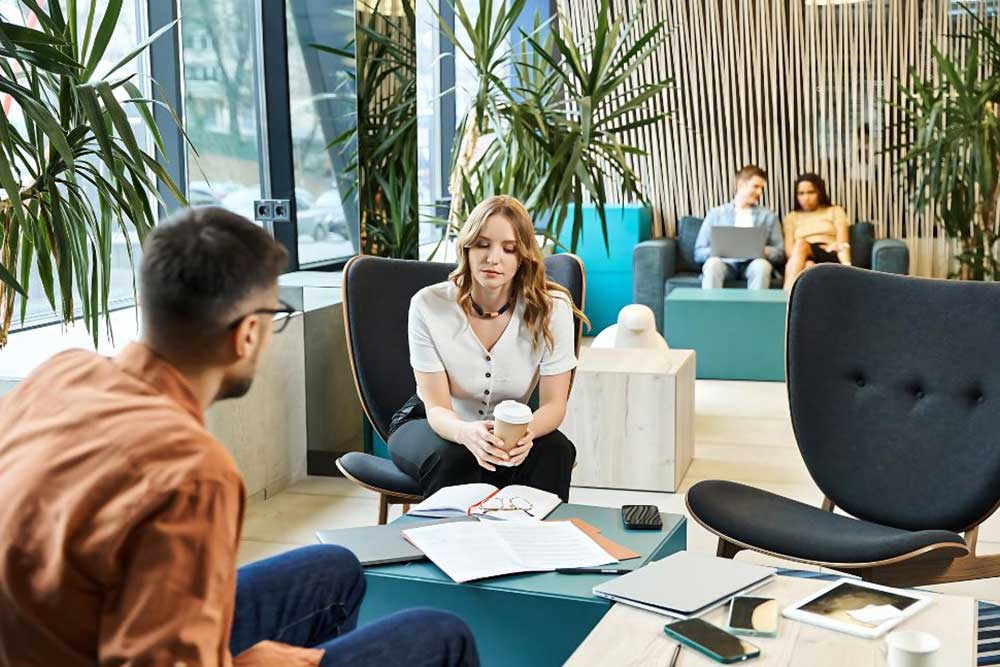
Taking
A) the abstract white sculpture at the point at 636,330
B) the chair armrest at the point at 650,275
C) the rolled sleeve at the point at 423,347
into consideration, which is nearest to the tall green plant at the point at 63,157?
the rolled sleeve at the point at 423,347

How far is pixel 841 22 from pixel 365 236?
15.8ft

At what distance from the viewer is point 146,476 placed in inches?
45.6

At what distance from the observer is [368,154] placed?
4500mm

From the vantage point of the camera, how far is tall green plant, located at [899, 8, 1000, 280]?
6402mm

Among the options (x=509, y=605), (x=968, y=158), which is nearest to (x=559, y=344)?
(x=509, y=605)

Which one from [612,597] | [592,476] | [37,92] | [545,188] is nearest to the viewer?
[612,597]

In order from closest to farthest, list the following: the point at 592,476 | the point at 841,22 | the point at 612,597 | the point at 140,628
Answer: the point at 140,628, the point at 612,597, the point at 592,476, the point at 841,22

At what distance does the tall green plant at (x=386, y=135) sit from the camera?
14.6 feet

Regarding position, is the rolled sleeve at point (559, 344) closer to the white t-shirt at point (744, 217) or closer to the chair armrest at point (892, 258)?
the chair armrest at point (892, 258)

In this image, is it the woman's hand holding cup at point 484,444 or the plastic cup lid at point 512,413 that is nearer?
the plastic cup lid at point 512,413

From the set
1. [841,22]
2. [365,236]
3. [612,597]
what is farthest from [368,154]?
[841,22]

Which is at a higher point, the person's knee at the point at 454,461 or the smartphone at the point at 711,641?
the person's knee at the point at 454,461

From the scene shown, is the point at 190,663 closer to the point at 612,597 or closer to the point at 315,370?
the point at 612,597

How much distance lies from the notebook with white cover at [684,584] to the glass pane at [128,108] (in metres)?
2.99
